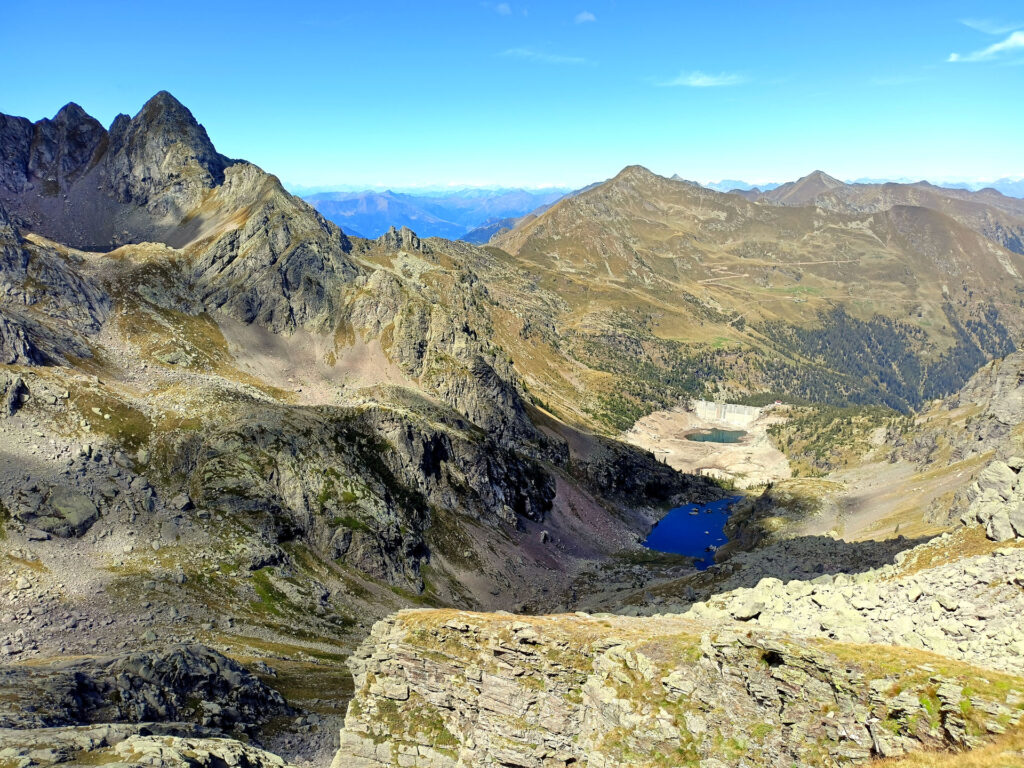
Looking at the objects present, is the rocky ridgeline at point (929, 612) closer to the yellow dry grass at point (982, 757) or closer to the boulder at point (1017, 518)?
the yellow dry grass at point (982, 757)

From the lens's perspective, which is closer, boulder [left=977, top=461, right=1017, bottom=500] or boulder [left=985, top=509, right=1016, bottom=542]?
boulder [left=985, top=509, right=1016, bottom=542]

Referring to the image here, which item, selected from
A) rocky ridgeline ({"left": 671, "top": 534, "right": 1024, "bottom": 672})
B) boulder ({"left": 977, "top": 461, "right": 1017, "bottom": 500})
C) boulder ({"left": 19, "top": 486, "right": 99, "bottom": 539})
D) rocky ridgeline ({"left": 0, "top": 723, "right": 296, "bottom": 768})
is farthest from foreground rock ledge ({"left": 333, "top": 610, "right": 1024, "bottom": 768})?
boulder ({"left": 19, "top": 486, "right": 99, "bottom": 539})

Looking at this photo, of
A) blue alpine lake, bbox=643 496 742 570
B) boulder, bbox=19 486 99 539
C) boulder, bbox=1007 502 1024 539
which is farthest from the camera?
blue alpine lake, bbox=643 496 742 570

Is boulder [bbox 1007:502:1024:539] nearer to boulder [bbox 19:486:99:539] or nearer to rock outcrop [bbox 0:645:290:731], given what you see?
rock outcrop [bbox 0:645:290:731]

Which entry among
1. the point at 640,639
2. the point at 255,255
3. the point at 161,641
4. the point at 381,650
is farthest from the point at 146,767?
the point at 255,255

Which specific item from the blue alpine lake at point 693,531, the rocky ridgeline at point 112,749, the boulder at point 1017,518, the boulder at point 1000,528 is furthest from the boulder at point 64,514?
the blue alpine lake at point 693,531

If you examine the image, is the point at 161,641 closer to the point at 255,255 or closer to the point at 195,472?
the point at 195,472
